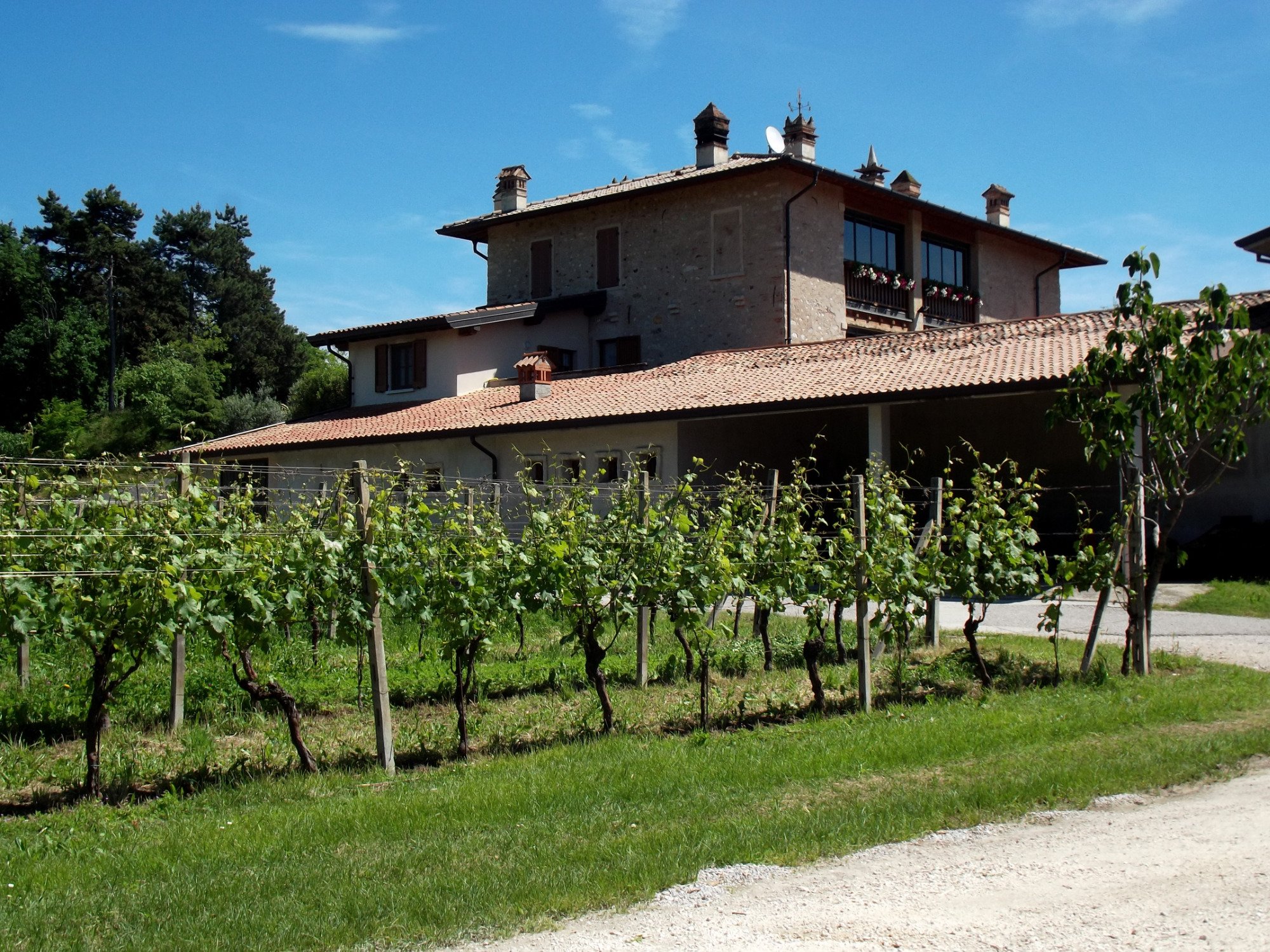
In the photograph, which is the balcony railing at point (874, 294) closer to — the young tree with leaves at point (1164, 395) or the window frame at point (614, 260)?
the window frame at point (614, 260)

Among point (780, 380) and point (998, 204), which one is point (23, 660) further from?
point (998, 204)

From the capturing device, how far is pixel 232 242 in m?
71.7

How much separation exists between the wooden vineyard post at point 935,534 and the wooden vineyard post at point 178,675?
6.05 metres

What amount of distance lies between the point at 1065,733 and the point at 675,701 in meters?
3.18

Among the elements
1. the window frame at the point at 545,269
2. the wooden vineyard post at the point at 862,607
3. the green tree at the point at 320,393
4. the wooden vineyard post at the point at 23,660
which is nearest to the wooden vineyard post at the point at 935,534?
the wooden vineyard post at the point at 862,607

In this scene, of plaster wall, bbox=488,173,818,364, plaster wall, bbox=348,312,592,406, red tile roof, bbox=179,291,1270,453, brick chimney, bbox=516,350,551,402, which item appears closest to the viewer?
red tile roof, bbox=179,291,1270,453

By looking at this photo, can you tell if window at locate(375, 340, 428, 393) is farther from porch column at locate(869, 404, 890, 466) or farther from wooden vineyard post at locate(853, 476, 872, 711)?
wooden vineyard post at locate(853, 476, 872, 711)

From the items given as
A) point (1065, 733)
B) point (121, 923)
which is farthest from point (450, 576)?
point (1065, 733)

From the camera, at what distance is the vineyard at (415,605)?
7.26 meters

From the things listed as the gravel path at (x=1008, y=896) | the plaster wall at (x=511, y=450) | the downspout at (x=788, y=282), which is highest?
the downspout at (x=788, y=282)

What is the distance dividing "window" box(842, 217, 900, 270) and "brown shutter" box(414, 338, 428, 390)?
35.9 ft

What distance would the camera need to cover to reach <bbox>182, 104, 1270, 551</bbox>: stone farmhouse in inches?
898

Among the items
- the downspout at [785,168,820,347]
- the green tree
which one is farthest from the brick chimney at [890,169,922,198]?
the green tree

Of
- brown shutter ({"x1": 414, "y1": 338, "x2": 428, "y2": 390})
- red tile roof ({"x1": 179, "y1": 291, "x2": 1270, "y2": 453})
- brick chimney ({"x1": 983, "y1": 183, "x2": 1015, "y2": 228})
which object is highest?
brick chimney ({"x1": 983, "y1": 183, "x2": 1015, "y2": 228})
